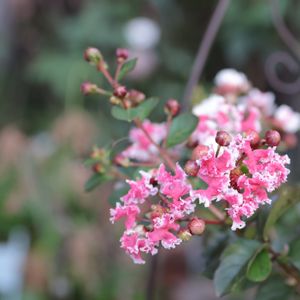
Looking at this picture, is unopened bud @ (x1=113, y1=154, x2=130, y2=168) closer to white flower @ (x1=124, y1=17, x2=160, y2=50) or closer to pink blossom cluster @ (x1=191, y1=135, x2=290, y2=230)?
pink blossom cluster @ (x1=191, y1=135, x2=290, y2=230)

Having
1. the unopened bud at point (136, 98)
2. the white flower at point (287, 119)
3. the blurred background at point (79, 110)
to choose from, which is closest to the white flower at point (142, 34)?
the blurred background at point (79, 110)

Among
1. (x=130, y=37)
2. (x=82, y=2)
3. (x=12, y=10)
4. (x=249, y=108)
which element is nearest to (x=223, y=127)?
(x=249, y=108)

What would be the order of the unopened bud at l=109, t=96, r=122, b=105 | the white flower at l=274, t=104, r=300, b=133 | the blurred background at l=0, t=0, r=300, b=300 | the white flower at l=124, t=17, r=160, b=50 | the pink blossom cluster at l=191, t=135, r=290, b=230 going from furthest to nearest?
the white flower at l=124, t=17, r=160, b=50, the blurred background at l=0, t=0, r=300, b=300, the white flower at l=274, t=104, r=300, b=133, the unopened bud at l=109, t=96, r=122, b=105, the pink blossom cluster at l=191, t=135, r=290, b=230

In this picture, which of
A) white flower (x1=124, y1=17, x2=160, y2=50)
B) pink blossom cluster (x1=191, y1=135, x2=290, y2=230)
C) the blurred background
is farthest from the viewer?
white flower (x1=124, y1=17, x2=160, y2=50)

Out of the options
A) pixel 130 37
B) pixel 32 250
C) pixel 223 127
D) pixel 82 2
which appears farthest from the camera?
pixel 82 2

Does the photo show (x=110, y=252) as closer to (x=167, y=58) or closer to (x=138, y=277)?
(x=138, y=277)

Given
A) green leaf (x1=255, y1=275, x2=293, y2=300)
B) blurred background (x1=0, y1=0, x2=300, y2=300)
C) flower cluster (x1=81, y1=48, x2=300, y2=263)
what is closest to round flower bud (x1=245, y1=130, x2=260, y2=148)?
flower cluster (x1=81, y1=48, x2=300, y2=263)

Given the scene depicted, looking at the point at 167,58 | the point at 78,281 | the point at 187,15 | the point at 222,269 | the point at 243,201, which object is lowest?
the point at 78,281
